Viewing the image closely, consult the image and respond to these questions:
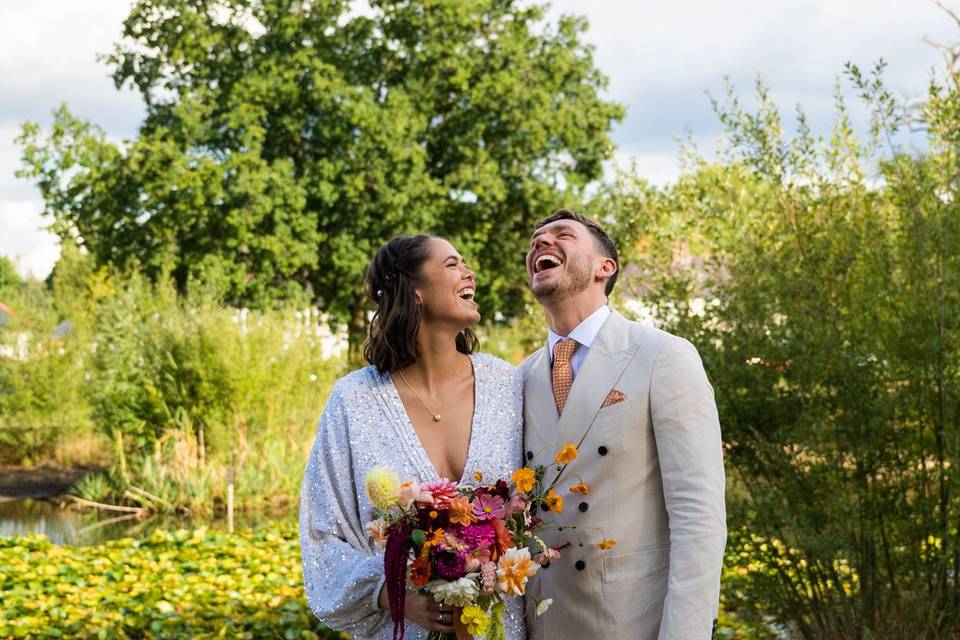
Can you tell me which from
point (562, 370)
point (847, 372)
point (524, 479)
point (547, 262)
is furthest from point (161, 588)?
point (524, 479)

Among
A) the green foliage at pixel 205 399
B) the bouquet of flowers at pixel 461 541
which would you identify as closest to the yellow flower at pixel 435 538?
Result: the bouquet of flowers at pixel 461 541

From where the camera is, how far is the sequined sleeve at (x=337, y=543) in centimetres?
302

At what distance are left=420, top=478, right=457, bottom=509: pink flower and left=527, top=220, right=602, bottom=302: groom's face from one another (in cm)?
75

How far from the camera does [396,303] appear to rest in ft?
10.8

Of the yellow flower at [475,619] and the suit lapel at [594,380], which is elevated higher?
the suit lapel at [594,380]

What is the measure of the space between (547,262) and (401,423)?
0.64 meters

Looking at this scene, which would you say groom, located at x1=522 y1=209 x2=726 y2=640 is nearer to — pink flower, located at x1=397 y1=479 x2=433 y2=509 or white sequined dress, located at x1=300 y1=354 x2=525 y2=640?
white sequined dress, located at x1=300 y1=354 x2=525 y2=640

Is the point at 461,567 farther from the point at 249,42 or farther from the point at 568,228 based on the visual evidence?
the point at 249,42

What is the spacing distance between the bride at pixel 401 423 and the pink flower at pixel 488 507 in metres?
0.41

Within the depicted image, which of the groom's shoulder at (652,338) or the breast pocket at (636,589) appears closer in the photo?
the breast pocket at (636,589)

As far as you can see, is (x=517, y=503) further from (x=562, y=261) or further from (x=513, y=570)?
(x=562, y=261)

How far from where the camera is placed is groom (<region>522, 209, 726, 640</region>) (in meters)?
2.80

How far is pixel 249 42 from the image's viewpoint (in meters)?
23.5

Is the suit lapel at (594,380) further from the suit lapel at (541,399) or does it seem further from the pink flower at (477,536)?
the pink flower at (477,536)
